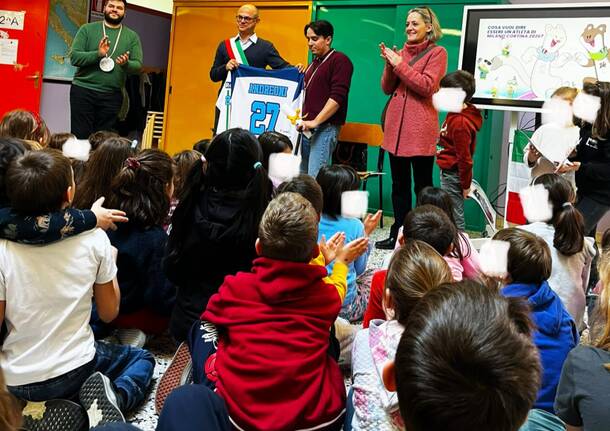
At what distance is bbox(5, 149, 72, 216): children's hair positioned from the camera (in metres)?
1.55

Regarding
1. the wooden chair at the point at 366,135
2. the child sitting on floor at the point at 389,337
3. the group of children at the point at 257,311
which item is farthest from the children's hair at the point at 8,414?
the wooden chair at the point at 366,135

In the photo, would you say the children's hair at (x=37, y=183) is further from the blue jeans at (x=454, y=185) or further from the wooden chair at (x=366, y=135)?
the wooden chair at (x=366, y=135)

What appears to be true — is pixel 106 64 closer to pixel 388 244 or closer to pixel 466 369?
pixel 388 244

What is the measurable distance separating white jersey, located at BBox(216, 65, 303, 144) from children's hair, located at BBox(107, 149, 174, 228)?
218 centimetres

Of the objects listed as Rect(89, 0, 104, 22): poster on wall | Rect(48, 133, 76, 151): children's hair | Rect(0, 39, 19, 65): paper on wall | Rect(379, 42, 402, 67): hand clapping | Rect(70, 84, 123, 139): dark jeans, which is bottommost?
Rect(48, 133, 76, 151): children's hair

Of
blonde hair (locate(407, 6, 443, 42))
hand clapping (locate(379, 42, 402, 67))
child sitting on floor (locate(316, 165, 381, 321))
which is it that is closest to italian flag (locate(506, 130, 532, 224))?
blonde hair (locate(407, 6, 443, 42))

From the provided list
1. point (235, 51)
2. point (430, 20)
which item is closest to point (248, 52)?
point (235, 51)

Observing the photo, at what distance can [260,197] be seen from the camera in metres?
1.99

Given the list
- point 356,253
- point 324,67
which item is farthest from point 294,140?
point 356,253

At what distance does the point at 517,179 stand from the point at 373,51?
83.8 inches

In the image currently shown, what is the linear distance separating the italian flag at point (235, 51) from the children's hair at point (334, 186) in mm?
2065

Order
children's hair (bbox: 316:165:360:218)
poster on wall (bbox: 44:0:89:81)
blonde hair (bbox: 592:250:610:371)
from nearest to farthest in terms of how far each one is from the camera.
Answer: blonde hair (bbox: 592:250:610:371)
children's hair (bbox: 316:165:360:218)
poster on wall (bbox: 44:0:89:81)

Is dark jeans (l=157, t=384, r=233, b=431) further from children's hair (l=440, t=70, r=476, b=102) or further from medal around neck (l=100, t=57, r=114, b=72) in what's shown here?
medal around neck (l=100, t=57, r=114, b=72)

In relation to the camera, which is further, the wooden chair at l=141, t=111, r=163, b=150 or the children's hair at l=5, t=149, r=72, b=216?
the wooden chair at l=141, t=111, r=163, b=150
